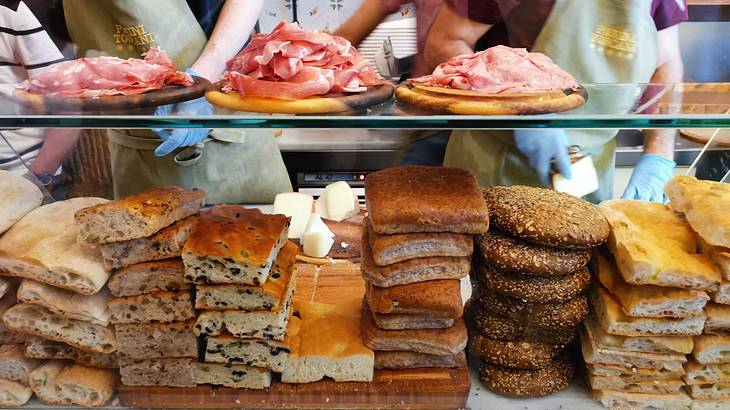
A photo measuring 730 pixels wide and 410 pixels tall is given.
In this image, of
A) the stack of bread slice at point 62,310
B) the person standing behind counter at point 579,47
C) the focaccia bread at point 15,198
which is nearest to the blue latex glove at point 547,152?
the person standing behind counter at point 579,47

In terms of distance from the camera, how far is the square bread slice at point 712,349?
4.79ft

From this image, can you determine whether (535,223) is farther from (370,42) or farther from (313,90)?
(370,42)

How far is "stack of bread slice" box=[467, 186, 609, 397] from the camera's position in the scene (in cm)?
144

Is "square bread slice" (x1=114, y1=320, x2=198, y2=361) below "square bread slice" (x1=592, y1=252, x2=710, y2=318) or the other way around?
below

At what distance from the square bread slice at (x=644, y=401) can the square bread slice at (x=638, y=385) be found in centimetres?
1

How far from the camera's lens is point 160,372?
Result: 152 centimetres

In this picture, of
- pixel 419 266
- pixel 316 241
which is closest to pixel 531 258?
pixel 419 266

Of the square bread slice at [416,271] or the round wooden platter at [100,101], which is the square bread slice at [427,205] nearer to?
the square bread slice at [416,271]

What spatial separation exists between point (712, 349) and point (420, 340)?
80 centimetres

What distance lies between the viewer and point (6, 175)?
174 centimetres

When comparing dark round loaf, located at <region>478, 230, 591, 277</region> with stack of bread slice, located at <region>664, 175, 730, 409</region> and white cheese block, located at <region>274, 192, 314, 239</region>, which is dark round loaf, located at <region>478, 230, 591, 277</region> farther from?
white cheese block, located at <region>274, 192, 314, 239</region>

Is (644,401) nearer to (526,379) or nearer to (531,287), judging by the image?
(526,379)

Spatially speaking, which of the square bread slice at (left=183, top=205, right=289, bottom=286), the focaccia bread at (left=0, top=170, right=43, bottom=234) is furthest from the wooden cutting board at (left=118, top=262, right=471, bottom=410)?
the focaccia bread at (left=0, top=170, right=43, bottom=234)

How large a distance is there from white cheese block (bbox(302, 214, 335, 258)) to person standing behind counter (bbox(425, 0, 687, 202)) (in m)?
0.63
